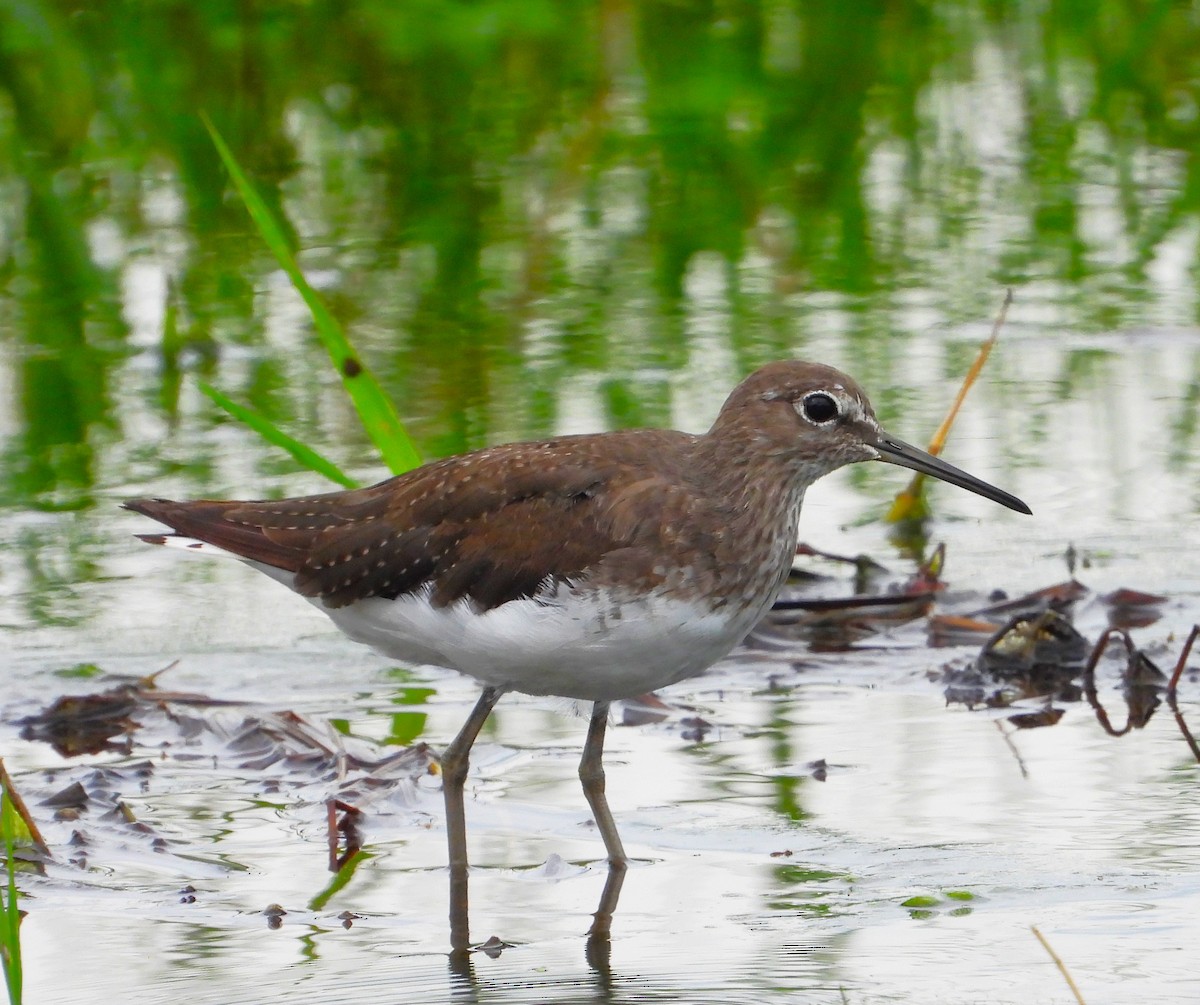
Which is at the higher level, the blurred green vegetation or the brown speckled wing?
the blurred green vegetation

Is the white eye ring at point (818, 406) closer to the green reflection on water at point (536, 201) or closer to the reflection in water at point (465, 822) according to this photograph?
the reflection in water at point (465, 822)

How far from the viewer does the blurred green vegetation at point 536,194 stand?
31.6 ft

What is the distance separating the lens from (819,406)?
5.80m

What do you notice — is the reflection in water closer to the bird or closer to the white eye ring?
the bird

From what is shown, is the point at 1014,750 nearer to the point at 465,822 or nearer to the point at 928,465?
the point at 928,465

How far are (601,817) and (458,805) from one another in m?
0.38

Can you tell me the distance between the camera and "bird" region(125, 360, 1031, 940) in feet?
17.8

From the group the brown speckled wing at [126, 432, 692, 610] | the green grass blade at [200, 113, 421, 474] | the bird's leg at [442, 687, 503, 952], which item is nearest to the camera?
the bird's leg at [442, 687, 503, 952]

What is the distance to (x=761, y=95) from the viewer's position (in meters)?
13.8

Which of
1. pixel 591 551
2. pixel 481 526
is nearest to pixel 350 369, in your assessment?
pixel 481 526

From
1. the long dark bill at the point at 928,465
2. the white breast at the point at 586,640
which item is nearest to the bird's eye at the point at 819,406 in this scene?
the long dark bill at the point at 928,465

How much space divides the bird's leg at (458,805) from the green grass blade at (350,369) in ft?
3.92

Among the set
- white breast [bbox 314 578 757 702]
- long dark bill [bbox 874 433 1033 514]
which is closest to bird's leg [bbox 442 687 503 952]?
white breast [bbox 314 578 757 702]

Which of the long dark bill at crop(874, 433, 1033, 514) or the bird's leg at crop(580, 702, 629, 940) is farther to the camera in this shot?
the long dark bill at crop(874, 433, 1033, 514)
